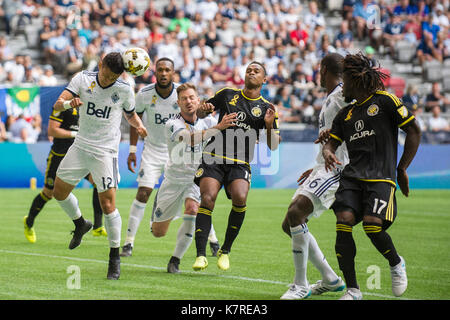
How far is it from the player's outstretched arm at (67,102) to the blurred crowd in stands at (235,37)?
11.7 metres

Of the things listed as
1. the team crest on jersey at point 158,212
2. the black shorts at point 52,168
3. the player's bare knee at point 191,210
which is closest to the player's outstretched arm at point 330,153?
the player's bare knee at point 191,210

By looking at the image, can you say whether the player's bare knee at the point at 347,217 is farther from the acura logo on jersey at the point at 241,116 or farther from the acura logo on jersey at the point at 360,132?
the acura logo on jersey at the point at 241,116

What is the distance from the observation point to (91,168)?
8.86 metres

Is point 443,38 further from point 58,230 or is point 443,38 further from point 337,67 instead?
point 337,67

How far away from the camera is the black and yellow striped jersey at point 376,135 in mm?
6852

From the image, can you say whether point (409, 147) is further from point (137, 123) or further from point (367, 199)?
point (137, 123)

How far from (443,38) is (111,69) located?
22349mm

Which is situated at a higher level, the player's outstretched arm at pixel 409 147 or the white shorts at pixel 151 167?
the player's outstretched arm at pixel 409 147

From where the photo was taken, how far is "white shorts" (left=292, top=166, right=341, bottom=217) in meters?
7.26

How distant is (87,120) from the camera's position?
29.0 ft

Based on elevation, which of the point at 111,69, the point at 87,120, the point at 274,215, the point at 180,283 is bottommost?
the point at 274,215

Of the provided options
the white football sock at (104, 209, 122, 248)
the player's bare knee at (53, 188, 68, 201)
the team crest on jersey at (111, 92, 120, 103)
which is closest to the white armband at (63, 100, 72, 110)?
the team crest on jersey at (111, 92, 120, 103)
